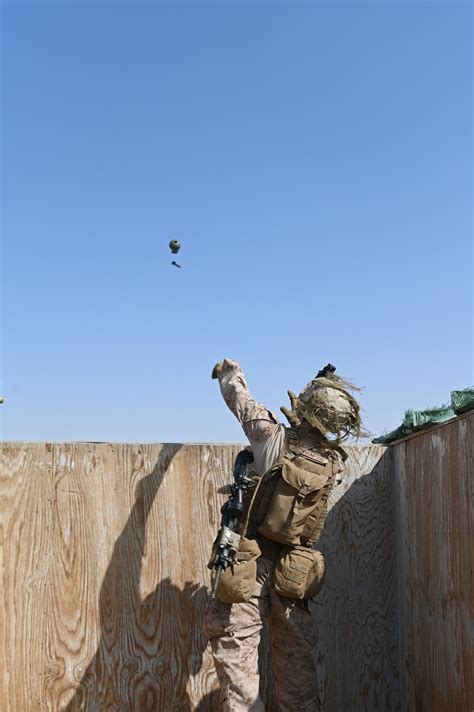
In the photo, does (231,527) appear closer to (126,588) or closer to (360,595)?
(126,588)

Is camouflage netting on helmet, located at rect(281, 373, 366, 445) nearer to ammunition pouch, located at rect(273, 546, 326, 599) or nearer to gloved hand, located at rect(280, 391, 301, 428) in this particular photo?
gloved hand, located at rect(280, 391, 301, 428)

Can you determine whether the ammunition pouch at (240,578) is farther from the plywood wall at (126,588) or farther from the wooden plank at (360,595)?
the wooden plank at (360,595)

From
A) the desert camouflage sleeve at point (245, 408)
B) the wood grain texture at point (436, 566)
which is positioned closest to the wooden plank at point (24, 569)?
the desert camouflage sleeve at point (245, 408)

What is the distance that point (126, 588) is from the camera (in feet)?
16.5

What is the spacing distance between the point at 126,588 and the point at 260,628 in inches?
38.4

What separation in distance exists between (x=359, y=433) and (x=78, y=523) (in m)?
→ 1.87

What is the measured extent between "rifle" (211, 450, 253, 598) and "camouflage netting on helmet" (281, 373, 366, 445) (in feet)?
1.50

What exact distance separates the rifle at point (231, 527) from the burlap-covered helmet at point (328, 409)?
18.2 inches

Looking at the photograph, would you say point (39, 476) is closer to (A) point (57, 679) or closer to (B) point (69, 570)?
(B) point (69, 570)

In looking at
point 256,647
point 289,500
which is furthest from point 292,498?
point 256,647

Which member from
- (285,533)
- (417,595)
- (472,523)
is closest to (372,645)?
(417,595)

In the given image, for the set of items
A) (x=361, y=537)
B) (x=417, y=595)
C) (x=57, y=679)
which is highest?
(x=361, y=537)

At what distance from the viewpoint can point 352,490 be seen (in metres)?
5.45

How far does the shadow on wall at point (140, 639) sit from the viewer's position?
491 cm
